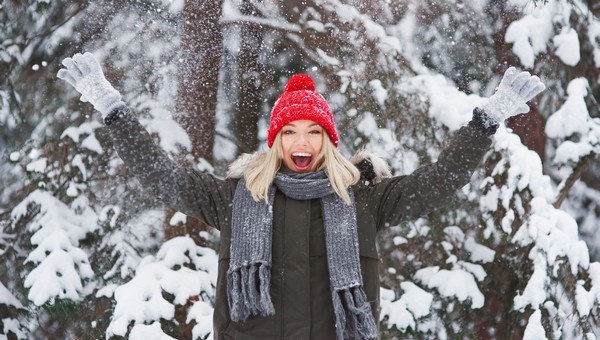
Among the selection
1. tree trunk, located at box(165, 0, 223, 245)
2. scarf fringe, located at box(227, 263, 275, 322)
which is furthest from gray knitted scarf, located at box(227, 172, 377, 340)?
tree trunk, located at box(165, 0, 223, 245)

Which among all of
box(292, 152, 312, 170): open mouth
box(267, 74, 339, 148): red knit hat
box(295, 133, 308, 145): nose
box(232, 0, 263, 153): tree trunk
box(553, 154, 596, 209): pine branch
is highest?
box(232, 0, 263, 153): tree trunk

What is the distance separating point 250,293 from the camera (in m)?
2.22

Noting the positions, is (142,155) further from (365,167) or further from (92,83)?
(365,167)

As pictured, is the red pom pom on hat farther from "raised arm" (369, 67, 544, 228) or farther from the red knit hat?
"raised arm" (369, 67, 544, 228)

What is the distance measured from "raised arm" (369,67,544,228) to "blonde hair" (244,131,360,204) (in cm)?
17

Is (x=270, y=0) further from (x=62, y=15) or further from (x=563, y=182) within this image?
(x=563, y=182)

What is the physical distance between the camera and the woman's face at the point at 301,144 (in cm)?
245

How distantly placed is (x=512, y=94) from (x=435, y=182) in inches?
15.3

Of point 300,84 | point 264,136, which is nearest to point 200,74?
point 264,136

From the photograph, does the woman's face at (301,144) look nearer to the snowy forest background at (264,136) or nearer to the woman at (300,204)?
the woman at (300,204)

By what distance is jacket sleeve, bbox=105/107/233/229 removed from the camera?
222 cm

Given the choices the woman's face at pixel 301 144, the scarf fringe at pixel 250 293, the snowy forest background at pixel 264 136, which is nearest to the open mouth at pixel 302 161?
the woman's face at pixel 301 144

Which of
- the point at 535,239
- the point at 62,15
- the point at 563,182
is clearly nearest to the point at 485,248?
the point at 535,239

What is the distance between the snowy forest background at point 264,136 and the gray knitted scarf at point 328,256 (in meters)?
2.14
